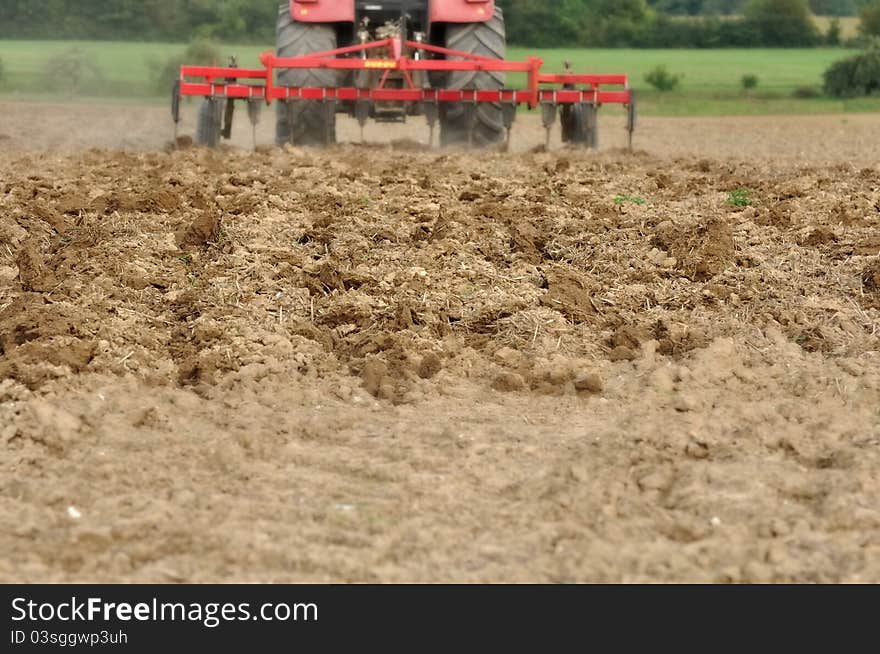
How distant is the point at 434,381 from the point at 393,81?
355 inches

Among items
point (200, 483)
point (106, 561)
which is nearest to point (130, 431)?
point (200, 483)

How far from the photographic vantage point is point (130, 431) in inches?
220

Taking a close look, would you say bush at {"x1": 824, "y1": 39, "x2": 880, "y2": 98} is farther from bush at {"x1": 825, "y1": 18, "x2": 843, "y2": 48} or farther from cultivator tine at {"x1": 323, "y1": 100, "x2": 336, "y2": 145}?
cultivator tine at {"x1": 323, "y1": 100, "x2": 336, "y2": 145}

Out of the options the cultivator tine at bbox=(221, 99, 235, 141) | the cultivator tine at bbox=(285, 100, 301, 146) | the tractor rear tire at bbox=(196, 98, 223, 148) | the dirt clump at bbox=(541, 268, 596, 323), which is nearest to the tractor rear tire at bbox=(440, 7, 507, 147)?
the cultivator tine at bbox=(285, 100, 301, 146)

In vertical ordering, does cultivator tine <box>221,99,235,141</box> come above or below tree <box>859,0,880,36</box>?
below

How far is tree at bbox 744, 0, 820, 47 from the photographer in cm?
4331

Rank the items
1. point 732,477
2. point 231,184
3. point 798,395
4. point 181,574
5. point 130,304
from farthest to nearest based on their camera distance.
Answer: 1. point 231,184
2. point 130,304
3. point 798,395
4. point 732,477
5. point 181,574

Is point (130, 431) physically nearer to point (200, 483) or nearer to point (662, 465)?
point (200, 483)

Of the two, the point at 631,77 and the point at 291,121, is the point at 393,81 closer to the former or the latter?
the point at 291,121

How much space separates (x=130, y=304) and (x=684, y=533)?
3.89m

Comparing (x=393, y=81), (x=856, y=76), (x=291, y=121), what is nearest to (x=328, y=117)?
(x=291, y=121)

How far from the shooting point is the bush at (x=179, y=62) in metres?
27.5

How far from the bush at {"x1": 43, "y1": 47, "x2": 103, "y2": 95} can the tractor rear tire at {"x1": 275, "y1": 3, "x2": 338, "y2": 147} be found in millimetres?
14989

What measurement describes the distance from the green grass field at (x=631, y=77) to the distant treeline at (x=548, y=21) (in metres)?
0.58
